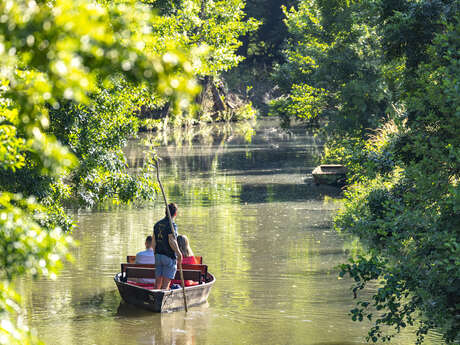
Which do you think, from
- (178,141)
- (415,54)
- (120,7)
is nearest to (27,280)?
(415,54)

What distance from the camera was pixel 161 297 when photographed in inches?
557

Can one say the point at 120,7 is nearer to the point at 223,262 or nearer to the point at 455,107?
the point at 455,107

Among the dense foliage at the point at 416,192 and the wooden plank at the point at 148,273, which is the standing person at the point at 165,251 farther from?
the dense foliage at the point at 416,192

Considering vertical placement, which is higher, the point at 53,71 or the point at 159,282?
the point at 53,71

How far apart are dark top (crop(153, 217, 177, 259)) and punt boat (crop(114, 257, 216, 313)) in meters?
0.72

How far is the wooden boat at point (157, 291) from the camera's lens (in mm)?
14242

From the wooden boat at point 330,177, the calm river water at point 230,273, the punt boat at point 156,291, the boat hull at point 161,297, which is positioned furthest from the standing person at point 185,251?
the wooden boat at point 330,177

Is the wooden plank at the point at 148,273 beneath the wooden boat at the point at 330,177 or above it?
beneath

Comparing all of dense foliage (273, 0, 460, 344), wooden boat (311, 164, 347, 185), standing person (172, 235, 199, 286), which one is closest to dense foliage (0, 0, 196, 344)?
dense foliage (273, 0, 460, 344)

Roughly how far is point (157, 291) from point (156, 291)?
0.08 ft

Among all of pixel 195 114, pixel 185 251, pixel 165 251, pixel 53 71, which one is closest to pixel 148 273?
pixel 185 251

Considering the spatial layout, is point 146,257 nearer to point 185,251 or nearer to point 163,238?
point 185,251

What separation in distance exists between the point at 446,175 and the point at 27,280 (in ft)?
35.7

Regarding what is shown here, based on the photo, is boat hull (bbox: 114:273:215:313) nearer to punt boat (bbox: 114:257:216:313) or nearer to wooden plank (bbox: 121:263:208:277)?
Result: punt boat (bbox: 114:257:216:313)
